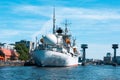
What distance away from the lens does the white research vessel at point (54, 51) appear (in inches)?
5630

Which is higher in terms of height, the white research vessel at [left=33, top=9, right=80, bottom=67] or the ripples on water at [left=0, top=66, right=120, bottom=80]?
the white research vessel at [left=33, top=9, right=80, bottom=67]

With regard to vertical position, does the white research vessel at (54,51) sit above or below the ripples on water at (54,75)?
above

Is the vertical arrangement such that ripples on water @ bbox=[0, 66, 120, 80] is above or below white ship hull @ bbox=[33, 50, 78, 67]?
below

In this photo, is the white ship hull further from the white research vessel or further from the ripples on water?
the ripples on water

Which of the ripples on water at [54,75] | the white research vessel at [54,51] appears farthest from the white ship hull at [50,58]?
the ripples on water at [54,75]

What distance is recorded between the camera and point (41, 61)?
143 metres

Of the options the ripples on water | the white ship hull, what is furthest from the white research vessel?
the ripples on water

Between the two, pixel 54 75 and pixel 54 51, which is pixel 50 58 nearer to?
pixel 54 51

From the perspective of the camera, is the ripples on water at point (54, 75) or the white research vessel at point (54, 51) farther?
the white research vessel at point (54, 51)

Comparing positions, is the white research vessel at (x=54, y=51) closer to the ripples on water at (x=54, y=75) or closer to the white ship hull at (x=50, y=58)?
the white ship hull at (x=50, y=58)

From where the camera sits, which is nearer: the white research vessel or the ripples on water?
the ripples on water

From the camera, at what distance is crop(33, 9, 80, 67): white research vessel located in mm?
143000

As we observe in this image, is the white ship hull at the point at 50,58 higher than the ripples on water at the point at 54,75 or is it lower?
higher

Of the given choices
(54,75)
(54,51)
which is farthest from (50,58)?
(54,75)
